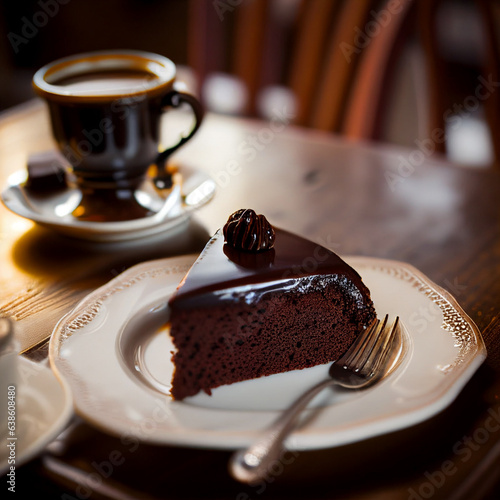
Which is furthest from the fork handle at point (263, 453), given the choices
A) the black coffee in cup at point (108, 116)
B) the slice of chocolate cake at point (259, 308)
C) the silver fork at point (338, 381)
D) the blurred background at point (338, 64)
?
the blurred background at point (338, 64)

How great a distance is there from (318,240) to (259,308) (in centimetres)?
27

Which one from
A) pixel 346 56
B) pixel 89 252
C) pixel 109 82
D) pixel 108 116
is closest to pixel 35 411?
pixel 89 252

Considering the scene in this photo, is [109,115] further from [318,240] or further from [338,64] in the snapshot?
[338,64]

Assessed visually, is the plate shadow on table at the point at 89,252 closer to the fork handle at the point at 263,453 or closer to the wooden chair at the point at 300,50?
the fork handle at the point at 263,453

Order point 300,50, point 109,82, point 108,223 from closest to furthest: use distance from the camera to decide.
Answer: point 108,223 < point 109,82 < point 300,50

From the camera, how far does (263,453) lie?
1.77 ft

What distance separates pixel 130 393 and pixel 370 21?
1226 millimetres

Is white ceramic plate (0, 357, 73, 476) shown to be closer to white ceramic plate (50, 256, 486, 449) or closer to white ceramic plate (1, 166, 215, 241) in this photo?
white ceramic plate (50, 256, 486, 449)

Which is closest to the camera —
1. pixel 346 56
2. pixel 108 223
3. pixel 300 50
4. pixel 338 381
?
pixel 338 381

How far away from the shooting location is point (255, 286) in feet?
2.33

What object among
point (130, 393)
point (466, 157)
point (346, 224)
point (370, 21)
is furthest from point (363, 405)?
point (466, 157)

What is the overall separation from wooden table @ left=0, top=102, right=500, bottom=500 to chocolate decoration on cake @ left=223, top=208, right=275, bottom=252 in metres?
0.20

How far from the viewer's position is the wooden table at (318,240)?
544 millimetres

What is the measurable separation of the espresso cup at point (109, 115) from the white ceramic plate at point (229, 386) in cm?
23
